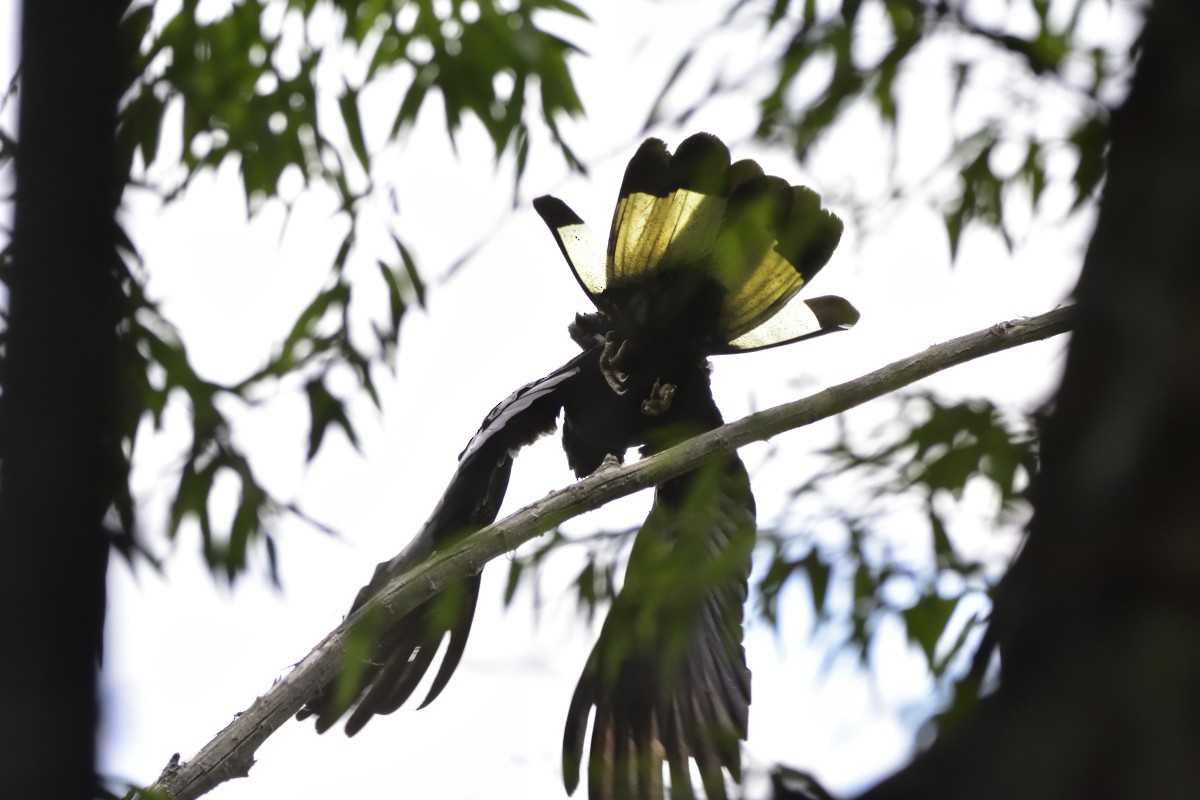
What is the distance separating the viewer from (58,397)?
0.44 m

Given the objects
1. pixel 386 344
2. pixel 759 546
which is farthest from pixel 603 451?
pixel 759 546

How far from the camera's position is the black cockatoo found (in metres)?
1.55

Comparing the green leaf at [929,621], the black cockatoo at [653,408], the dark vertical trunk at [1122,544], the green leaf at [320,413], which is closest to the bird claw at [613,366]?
the black cockatoo at [653,408]

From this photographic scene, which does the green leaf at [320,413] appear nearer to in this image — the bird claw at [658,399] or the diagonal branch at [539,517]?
the diagonal branch at [539,517]

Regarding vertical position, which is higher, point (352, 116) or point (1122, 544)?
point (352, 116)

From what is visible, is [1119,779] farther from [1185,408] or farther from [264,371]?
[264,371]

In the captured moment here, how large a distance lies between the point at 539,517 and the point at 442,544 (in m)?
0.41

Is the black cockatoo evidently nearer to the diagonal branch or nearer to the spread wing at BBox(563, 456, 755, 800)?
→ the spread wing at BBox(563, 456, 755, 800)

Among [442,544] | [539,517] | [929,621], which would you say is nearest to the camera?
[929,621]

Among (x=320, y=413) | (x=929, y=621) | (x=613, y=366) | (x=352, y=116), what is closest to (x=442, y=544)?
(x=320, y=413)

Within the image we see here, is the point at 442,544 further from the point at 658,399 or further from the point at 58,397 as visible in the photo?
the point at 58,397

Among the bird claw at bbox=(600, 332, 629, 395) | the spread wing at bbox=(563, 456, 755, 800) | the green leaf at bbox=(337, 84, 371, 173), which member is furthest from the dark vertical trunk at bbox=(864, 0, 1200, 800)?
the bird claw at bbox=(600, 332, 629, 395)

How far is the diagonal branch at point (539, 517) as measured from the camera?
1.22 metres

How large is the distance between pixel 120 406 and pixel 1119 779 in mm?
454
